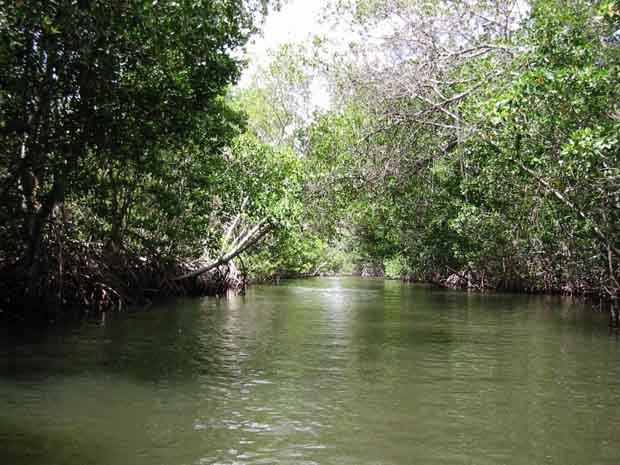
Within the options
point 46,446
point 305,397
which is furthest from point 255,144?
point 46,446

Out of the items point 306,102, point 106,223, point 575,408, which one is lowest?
point 575,408

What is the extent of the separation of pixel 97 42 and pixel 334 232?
49.5 feet

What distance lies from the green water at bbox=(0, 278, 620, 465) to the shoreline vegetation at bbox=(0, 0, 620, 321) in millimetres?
2444

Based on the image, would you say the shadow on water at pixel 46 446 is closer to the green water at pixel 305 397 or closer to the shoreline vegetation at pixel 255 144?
the green water at pixel 305 397

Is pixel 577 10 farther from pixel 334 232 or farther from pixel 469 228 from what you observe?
pixel 334 232

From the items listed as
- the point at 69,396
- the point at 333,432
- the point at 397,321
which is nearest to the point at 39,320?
the point at 69,396

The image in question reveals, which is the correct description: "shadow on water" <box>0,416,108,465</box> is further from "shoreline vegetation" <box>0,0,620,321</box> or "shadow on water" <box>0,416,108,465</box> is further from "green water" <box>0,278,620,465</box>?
"shoreline vegetation" <box>0,0,620,321</box>

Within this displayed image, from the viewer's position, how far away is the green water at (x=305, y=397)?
3.97m

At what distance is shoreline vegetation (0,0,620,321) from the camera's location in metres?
8.48

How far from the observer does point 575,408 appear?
516 centimetres

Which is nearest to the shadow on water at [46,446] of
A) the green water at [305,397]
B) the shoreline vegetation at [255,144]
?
the green water at [305,397]

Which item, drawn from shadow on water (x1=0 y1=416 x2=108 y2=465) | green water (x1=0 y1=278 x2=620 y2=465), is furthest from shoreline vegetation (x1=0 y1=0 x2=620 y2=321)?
shadow on water (x1=0 y1=416 x2=108 y2=465)

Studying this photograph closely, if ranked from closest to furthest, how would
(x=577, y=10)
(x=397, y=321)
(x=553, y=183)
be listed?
(x=577, y=10) → (x=553, y=183) → (x=397, y=321)

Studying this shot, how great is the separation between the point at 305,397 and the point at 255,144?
12.9 meters
